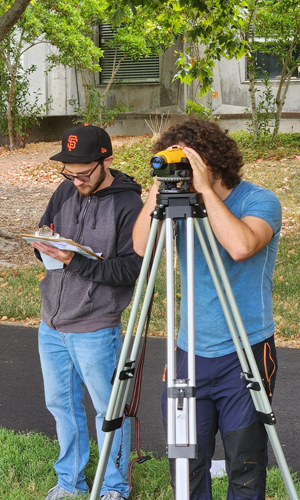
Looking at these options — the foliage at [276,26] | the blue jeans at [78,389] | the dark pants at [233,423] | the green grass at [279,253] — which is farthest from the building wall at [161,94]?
the dark pants at [233,423]

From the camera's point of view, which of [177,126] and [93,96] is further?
[93,96]

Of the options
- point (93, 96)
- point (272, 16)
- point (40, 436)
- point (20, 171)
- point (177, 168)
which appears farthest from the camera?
point (93, 96)

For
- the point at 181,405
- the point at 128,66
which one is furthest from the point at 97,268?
the point at 128,66

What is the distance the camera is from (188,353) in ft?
6.66

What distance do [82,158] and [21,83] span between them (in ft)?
53.4

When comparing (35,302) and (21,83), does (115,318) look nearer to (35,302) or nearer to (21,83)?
(35,302)

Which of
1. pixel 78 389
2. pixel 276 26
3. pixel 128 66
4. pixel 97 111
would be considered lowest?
pixel 78 389

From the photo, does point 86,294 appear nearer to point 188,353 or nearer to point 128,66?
point 188,353

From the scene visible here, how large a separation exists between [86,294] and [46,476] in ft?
4.08

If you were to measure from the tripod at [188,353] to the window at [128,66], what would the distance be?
17644 mm

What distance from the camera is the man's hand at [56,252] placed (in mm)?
2818

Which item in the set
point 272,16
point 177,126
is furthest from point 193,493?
point 272,16

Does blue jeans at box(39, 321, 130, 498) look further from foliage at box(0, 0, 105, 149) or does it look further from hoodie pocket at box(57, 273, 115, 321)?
foliage at box(0, 0, 105, 149)

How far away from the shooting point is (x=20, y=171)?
15.6m
